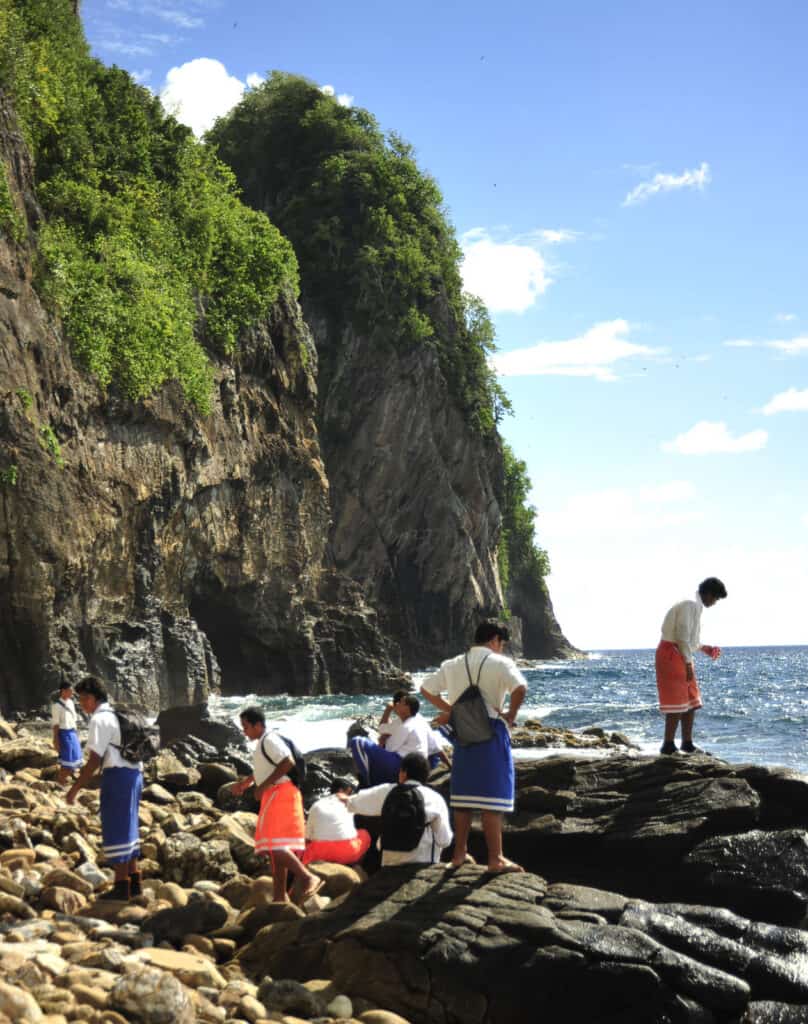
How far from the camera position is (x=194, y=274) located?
33.2m

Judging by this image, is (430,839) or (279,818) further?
(279,818)

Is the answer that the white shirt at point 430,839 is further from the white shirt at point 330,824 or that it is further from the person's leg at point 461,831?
the white shirt at point 330,824

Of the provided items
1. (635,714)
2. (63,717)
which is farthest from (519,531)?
(63,717)

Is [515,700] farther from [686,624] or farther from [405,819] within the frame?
[686,624]

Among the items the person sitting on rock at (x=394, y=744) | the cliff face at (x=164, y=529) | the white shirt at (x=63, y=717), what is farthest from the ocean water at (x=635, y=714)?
the person sitting on rock at (x=394, y=744)

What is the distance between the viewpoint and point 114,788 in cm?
791

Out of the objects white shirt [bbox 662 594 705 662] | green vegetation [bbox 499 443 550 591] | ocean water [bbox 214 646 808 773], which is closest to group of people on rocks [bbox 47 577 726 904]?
white shirt [bbox 662 594 705 662]

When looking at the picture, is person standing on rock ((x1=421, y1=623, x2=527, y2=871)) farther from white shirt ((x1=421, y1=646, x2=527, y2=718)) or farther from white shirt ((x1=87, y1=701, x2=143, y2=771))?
white shirt ((x1=87, y1=701, x2=143, y2=771))

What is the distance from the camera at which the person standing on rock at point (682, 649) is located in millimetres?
10375

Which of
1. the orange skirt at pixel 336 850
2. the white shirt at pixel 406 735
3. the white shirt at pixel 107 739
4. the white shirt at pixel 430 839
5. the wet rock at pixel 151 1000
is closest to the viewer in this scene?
the wet rock at pixel 151 1000

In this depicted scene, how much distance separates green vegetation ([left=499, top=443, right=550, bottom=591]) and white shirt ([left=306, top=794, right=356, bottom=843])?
235 ft

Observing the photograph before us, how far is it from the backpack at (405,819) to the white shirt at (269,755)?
87cm

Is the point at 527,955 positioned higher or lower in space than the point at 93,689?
lower

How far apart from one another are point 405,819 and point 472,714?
92 cm
